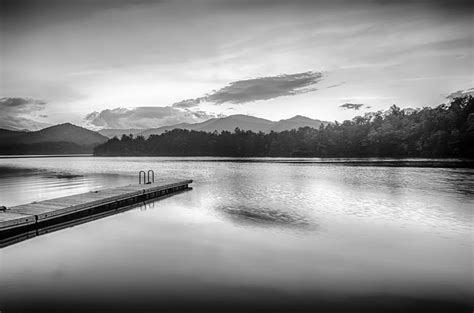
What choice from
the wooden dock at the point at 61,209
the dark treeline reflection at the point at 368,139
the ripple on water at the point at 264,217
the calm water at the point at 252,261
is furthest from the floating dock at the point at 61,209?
the dark treeline reflection at the point at 368,139

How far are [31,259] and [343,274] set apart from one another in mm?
7635

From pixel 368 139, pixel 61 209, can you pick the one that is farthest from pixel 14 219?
pixel 368 139

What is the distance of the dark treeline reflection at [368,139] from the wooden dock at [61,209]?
64858mm

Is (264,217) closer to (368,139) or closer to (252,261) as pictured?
(252,261)

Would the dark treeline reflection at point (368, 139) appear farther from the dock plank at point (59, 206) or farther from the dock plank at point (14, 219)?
the dock plank at point (14, 219)

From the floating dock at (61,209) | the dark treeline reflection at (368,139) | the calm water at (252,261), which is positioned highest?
the dark treeline reflection at (368,139)

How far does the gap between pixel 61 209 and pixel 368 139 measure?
80771 mm

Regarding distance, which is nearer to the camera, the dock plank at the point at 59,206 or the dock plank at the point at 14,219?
the dock plank at the point at 14,219

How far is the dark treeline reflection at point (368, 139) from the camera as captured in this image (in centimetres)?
6462

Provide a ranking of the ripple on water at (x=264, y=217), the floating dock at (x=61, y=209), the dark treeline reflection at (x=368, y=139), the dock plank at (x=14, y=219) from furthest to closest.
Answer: the dark treeline reflection at (x=368, y=139) < the ripple on water at (x=264, y=217) < the floating dock at (x=61, y=209) < the dock plank at (x=14, y=219)

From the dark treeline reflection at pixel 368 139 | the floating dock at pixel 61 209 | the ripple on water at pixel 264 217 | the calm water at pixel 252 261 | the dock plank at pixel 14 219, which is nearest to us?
the calm water at pixel 252 261

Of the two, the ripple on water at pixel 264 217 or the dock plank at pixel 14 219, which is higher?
the dock plank at pixel 14 219

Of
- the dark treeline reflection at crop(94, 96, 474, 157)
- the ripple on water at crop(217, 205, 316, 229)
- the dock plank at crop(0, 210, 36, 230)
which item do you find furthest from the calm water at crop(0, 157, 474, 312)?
the dark treeline reflection at crop(94, 96, 474, 157)

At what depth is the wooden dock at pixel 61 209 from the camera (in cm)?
1008
